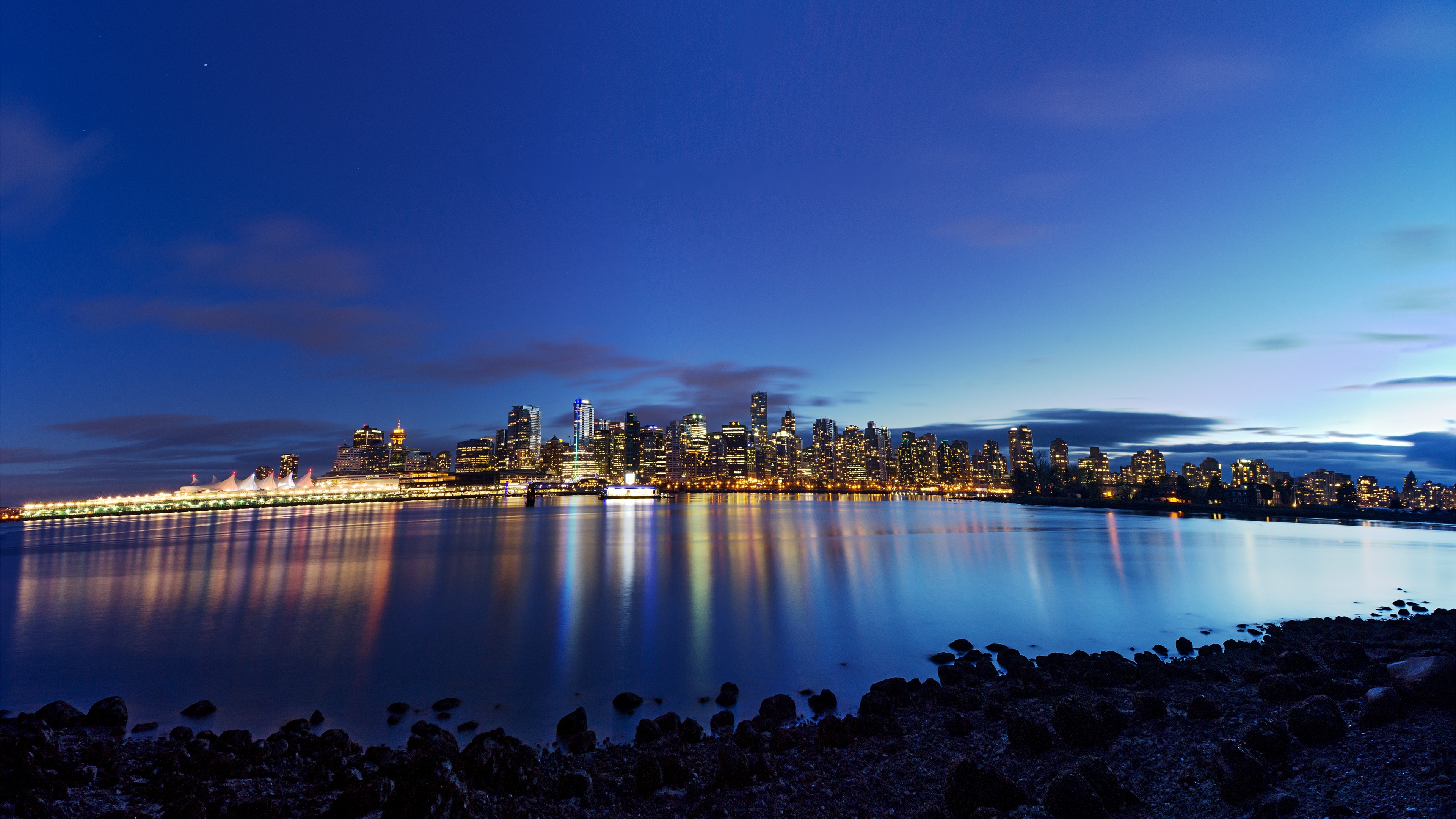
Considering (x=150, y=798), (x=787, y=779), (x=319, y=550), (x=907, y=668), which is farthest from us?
(x=319, y=550)

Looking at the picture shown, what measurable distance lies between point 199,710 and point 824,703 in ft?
44.1

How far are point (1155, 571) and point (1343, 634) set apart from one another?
20.9 m

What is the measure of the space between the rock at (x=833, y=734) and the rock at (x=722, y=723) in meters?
1.85

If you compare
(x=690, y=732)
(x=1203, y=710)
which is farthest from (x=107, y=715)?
(x=1203, y=710)

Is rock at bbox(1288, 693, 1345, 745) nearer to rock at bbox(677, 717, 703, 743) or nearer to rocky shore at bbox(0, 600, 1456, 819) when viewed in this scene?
rocky shore at bbox(0, 600, 1456, 819)

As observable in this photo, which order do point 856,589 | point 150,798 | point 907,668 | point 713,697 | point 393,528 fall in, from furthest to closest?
point 393,528 → point 856,589 → point 907,668 → point 713,697 → point 150,798

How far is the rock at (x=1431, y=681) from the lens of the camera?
9023mm

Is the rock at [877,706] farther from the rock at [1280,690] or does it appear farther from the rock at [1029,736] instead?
the rock at [1280,690]

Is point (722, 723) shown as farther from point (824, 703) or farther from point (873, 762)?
point (873, 762)

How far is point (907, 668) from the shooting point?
18.0 m

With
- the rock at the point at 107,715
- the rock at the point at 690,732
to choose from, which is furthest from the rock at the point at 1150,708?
the rock at the point at 107,715

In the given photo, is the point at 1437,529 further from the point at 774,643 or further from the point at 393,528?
the point at 393,528

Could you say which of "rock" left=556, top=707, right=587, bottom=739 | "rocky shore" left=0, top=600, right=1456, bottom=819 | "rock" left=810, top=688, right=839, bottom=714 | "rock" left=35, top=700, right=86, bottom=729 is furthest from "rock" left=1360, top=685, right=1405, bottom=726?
"rock" left=35, top=700, right=86, bottom=729

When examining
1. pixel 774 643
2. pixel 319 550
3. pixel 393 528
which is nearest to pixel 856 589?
pixel 774 643
